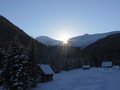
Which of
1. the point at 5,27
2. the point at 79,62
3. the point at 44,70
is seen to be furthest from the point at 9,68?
the point at 5,27

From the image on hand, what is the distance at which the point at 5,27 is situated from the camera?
465 ft

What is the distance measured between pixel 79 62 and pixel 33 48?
7996cm

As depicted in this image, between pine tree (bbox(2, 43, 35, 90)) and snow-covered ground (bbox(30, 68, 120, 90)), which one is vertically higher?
pine tree (bbox(2, 43, 35, 90))

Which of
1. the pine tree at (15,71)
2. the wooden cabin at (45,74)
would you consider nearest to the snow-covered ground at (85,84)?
the wooden cabin at (45,74)

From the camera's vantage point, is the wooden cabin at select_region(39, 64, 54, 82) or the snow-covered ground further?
the wooden cabin at select_region(39, 64, 54, 82)

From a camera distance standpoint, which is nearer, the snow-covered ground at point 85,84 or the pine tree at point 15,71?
the pine tree at point 15,71

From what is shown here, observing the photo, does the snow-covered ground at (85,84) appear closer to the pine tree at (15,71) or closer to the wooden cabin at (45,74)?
the wooden cabin at (45,74)

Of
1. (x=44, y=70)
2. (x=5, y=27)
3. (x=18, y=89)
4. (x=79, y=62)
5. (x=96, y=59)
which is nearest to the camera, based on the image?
(x=18, y=89)

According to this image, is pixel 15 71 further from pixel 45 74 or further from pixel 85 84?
pixel 45 74

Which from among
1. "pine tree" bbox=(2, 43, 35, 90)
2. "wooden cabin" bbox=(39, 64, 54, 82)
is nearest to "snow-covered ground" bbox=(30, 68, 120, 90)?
"wooden cabin" bbox=(39, 64, 54, 82)

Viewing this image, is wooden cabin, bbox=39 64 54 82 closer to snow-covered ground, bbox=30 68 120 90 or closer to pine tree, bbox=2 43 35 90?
snow-covered ground, bbox=30 68 120 90

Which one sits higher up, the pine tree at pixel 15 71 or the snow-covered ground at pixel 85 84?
the pine tree at pixel 15 71

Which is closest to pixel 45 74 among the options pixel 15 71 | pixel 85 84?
pixel 85 84

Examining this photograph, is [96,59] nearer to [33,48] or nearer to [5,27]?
[5,27]
